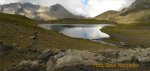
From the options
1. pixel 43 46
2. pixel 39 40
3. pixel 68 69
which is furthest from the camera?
pixel 39 40

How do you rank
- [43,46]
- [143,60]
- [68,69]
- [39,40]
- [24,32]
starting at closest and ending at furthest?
1. [68,69]
2. [143,60]
3. [43,46]
4. [39,40]
5. [24,32]

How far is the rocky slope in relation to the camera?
33.0 metres

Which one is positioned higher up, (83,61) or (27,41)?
(27,41)

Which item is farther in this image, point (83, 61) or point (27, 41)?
point (27, 41)

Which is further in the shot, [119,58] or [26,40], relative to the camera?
[26,40]

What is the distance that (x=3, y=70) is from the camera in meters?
33.5

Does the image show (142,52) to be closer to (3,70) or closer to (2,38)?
Answer: (3,70)

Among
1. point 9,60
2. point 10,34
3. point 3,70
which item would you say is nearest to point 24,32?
point 10,34

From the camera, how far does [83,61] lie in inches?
1325

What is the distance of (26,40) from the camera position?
4725cm

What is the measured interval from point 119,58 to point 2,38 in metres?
19.7

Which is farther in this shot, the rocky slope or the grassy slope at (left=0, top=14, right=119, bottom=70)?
the grassy slope at (left=0, top=14, right=119, bottom=70)

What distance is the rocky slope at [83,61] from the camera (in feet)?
108

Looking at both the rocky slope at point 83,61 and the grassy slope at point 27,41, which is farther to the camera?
the grassy slope at point 27,41
